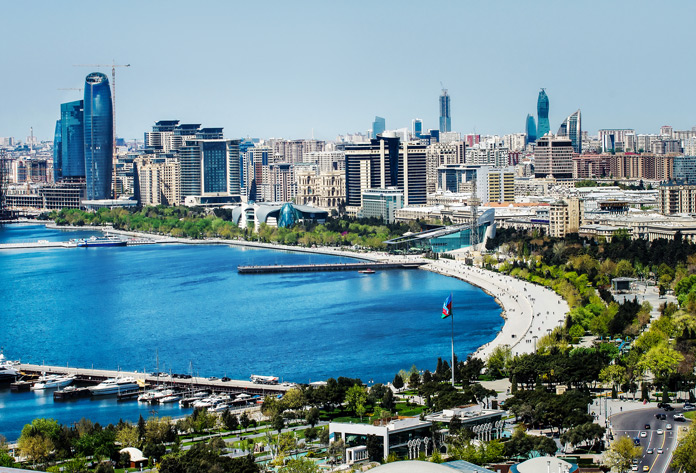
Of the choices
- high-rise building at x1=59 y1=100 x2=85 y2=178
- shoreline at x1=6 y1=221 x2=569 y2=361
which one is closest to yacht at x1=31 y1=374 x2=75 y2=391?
shoreline at x1=6 y1=221 x2=569 y2=361

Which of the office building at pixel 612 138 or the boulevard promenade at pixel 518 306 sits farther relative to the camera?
the office building at pixel 612 138

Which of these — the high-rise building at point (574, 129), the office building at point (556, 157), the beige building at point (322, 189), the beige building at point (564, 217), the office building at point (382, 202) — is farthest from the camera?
the high-rise building at point (574, 129)

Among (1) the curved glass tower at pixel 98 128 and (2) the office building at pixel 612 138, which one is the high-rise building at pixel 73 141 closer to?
(1) the curved glass tower at pixel 98 128

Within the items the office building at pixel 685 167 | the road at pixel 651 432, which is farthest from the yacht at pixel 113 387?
the office building at pixel 685 167

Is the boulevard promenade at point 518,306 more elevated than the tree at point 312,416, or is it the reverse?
the boulevard promenade at point 518,306

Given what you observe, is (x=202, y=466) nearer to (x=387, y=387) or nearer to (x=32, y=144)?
(x=387, y=387)

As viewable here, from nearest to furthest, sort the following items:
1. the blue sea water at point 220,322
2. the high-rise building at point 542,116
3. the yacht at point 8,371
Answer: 1. the blue sea water at point 220,322
2. the yacht at point 8,371
3. the high-rise building at point 542,116
